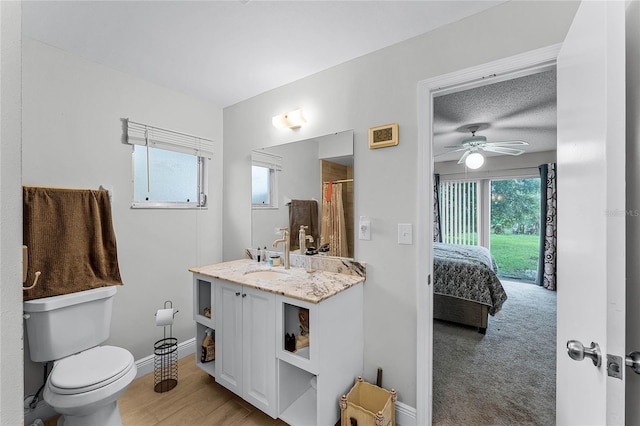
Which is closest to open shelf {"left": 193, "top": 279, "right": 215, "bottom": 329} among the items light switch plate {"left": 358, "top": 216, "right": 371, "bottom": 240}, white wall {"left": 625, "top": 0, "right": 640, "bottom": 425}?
light switch plate {"left": 358, "top": 216, "right": 371, "bottom": 240}

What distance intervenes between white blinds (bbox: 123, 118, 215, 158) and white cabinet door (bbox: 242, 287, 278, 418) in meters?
1.52

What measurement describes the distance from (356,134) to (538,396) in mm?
2309

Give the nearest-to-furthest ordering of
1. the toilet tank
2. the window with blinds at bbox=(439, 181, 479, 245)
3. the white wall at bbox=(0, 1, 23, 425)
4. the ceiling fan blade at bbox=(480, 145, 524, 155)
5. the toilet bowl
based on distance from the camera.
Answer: the white wall at bbox=(0, 1, 23, 425) < the toilet bowl < the toilet tank < the ceiling fan blade at bbox=(480, 145, 524, 155) < the window with blinds at bbox=(439, 181, 479, 245)

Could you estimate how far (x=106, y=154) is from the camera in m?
2.03

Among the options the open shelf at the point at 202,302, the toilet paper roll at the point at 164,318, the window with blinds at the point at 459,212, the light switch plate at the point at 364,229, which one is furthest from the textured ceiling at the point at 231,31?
the window with blinds at the point at 459,212

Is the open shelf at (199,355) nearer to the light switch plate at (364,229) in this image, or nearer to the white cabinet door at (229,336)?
the white cabinet door at (229,336)

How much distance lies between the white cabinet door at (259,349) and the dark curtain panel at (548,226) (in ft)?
16.6

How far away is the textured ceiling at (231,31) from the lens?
1428 millimetres

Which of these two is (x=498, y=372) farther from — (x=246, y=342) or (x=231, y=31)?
(x=231, y=31)

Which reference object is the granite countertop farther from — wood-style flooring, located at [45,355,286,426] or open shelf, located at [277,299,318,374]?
wood-style flooring, located at [45,355,286,426]

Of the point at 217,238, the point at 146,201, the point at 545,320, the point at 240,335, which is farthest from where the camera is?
the point at 545,320

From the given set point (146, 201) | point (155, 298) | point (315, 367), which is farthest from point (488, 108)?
point (155, 298)

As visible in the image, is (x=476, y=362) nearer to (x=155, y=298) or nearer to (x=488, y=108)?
(x=488, y=108)

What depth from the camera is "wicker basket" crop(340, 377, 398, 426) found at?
1.45 m
